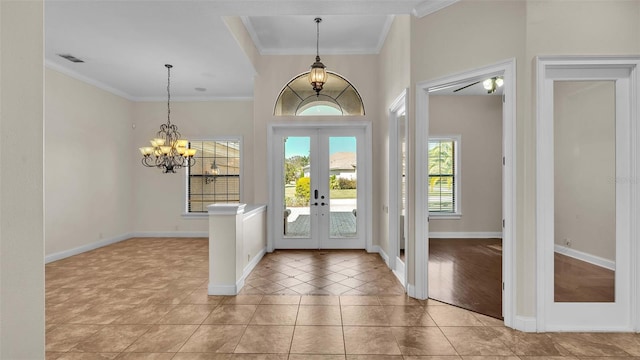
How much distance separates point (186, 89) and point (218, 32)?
120 inches

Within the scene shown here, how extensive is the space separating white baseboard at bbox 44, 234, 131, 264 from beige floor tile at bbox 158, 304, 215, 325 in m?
3.44

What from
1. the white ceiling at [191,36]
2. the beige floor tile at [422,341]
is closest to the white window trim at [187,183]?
the white ceiling at [191,36]

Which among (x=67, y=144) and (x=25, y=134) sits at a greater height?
(x=67, y=144)

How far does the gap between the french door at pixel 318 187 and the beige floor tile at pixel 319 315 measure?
2.62 m

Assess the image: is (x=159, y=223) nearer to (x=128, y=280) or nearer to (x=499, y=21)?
(x=128, y=280)

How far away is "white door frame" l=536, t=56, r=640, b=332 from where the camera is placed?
2.77 m

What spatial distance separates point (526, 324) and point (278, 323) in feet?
7.43

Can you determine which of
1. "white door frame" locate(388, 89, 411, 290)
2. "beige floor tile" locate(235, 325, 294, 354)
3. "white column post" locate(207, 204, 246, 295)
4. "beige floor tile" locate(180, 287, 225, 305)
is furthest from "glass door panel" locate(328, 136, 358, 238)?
"beige floor tile" locate(235, 325, 294, 354)

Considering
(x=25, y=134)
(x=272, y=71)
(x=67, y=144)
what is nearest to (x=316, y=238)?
(x=272, y=71)

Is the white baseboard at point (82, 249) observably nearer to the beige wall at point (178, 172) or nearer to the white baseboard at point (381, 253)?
the beige wall at point (178, 172)

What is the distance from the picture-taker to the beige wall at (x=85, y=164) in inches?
207

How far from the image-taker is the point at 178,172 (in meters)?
7.28

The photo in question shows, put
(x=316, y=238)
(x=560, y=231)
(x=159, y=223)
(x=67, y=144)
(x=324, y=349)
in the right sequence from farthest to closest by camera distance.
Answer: (x=159, y=223) < (x=316, y=238) < (x=67, y=144) < (x=560, y=231) < (x=324, y=349)

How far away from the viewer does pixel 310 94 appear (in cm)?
579
